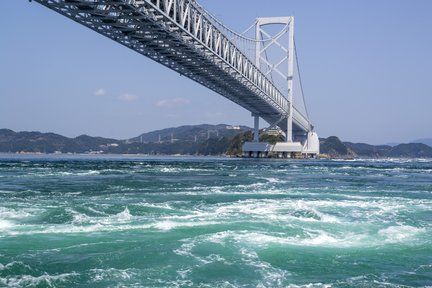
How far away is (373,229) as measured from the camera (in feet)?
42.3

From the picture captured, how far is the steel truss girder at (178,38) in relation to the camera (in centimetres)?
2944

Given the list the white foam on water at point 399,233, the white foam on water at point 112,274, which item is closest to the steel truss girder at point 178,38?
the white foam on water at point 399,233

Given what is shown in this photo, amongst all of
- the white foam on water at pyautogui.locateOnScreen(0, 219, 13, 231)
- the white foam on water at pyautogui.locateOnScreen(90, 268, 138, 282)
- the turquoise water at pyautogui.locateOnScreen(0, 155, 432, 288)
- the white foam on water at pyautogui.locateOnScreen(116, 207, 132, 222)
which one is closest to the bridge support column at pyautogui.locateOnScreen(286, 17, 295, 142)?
the turquoise water at pyautogui.locateOnScreen(0, 155, 432, 288)

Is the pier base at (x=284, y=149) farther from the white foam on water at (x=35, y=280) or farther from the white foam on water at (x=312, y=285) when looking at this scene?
the white foam on water at (x=35, y=280)

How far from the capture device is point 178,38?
36125 millimetres

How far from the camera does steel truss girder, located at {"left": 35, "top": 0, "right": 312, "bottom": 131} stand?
29.4 meters

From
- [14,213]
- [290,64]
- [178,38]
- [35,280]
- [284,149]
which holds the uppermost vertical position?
[290,64]

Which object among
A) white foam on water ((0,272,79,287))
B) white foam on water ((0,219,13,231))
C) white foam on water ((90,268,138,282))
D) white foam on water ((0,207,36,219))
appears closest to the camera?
white foam on water ((0,272,79,287))

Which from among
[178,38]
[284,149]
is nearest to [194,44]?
[178,38]

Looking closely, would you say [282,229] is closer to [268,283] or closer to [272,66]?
[268,283]

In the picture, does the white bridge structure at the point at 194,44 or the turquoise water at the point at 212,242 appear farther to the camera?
the white bridge structure at the point at 194,44

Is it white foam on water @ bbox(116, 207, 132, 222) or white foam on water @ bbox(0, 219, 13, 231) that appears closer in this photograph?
A: white foam on water @ bbox(0, 219, 13, 231)

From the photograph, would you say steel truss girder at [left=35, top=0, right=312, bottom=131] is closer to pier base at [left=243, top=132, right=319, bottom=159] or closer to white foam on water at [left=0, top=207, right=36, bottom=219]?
white foam on water at [left=0, top=207, right=36, bottom=219]

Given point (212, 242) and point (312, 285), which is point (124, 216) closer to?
point (212, 242)
